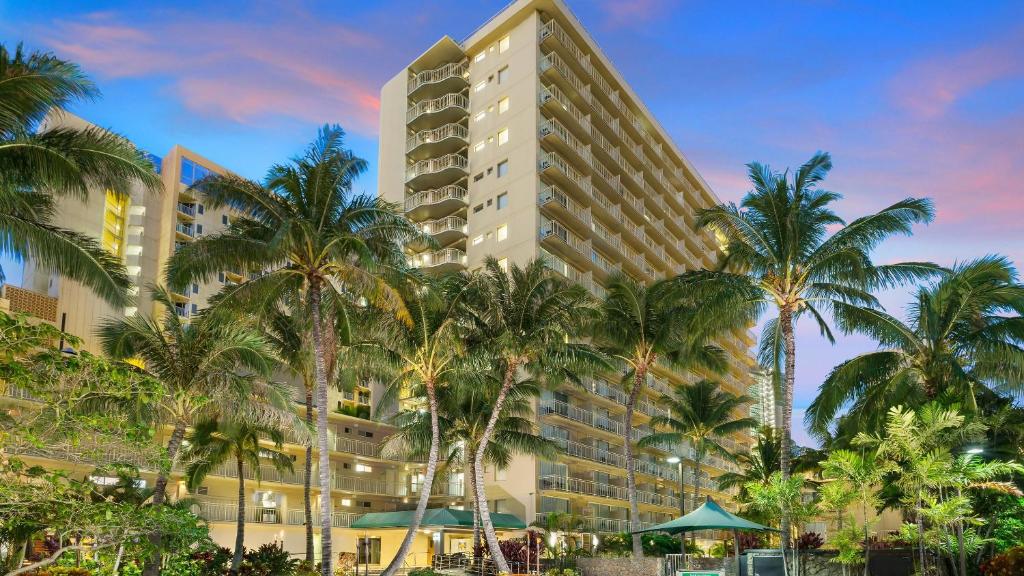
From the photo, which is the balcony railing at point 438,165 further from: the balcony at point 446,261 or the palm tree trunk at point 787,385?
the palm tree trunk at point 787,385

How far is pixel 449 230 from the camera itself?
6216cm

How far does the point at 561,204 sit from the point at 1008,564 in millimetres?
38498

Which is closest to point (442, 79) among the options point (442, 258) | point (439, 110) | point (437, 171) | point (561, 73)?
point (439, 110)

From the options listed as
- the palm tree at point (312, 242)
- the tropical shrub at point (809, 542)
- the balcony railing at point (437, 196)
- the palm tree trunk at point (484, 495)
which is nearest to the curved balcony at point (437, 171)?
the balcony railing at point (437, 196)

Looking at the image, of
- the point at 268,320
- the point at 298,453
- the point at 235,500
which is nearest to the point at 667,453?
the point at 298,453

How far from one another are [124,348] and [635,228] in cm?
5106

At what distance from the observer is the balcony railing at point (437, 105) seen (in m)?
65.6

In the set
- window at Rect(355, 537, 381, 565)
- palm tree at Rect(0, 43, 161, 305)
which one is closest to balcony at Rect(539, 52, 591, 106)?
window at Rect(355, 537, 381, 565)

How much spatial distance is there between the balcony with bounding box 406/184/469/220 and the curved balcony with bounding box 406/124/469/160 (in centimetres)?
331

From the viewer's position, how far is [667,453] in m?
71.1

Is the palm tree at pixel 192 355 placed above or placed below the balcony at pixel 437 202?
below

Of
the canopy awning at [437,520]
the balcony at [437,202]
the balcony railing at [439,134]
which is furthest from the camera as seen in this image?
the balcony railing at [439,134]

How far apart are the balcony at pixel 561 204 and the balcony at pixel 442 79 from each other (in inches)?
481

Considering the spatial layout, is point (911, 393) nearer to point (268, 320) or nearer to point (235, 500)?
point (268, 320)
